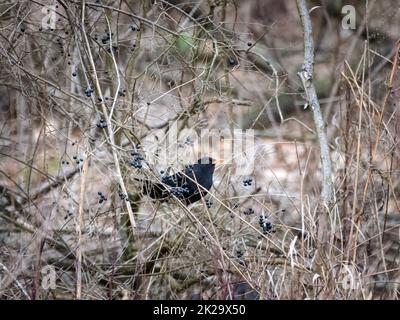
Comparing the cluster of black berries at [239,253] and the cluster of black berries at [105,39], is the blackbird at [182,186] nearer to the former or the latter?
the cluster of black berries at [239,253]

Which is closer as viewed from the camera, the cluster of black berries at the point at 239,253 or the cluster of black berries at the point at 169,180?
the cluster of black berries at the point at 239,253

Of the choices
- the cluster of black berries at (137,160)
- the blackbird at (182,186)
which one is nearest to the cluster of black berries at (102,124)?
the cluster of black berries at (137,160)

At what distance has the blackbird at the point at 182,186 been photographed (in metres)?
4.64

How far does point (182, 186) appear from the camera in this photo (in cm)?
485

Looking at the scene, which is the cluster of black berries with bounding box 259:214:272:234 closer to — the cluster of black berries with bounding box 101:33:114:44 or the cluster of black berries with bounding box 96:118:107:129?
the cluster of black berries with bounding box 96:118:107:129

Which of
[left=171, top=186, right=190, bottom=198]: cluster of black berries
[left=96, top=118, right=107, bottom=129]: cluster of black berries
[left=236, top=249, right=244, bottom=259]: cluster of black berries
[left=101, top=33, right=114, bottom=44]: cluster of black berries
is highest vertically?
[left=101, top=33, right=114, bottom=44]: cluster of black berries

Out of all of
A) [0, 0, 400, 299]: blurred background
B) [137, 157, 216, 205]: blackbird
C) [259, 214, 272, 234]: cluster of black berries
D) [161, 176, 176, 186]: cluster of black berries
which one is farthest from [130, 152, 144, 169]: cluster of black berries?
[259, 214, 272, 234]: cluster of black berries

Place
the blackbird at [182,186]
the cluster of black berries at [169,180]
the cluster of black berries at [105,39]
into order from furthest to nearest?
the cluster of black berries at [105,39], the cluster of black berries at [169,180], the blackbird at [182,186]

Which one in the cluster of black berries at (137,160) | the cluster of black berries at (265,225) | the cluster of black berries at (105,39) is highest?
the cluster of black berries at (105,39)

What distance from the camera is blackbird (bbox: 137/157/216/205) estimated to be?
464 centimetres
